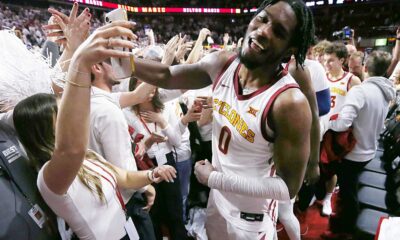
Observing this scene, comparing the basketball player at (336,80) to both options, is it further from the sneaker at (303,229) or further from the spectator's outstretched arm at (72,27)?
the spectator's outstretched arm at (72,27)

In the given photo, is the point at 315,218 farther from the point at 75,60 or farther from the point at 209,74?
the point at 75,60

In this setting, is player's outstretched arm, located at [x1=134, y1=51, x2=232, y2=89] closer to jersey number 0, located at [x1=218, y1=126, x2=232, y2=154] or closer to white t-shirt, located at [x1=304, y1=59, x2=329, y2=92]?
jersey number 0, located at [x1=218, y1=126, x2=232, y2=154]

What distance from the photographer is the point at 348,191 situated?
307 cm

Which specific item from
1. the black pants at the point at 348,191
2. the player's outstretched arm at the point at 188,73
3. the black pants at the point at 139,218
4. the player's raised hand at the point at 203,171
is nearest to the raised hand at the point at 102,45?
the player's outstretched arm at the point at 188,73

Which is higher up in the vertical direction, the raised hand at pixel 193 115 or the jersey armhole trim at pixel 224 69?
the jersey armhole trim at pixel 224 69

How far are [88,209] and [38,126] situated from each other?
39 cm

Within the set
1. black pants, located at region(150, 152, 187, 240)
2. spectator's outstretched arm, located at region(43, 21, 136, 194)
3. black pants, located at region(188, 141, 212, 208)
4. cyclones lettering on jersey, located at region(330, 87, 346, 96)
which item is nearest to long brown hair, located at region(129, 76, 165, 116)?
black pants, located at region(150, 152, 187, 240)

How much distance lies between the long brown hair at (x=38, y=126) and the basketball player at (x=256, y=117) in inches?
20.5

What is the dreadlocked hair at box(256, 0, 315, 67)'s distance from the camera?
56.7 inches

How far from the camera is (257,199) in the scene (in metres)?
1.58

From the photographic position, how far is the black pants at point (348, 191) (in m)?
3.05

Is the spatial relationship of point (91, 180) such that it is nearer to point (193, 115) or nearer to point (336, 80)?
point (193, 115)

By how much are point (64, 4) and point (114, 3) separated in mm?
6021

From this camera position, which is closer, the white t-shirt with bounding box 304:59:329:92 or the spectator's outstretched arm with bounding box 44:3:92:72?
the spectator's outstretched arm with bounding box 44:3:92:72
